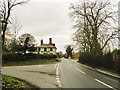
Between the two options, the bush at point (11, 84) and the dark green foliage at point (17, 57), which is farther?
the dark green foliage at point (17, 57)

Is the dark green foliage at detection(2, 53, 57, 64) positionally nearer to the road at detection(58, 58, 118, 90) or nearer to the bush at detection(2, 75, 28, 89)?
the road at detection(58, 58, 118, 90)

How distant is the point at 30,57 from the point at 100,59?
2182 cm

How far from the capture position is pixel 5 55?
25703 mm

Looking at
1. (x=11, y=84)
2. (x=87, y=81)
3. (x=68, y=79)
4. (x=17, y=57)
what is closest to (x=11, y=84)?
(x=11, y=84)

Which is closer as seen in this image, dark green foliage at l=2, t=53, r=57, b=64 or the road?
the road

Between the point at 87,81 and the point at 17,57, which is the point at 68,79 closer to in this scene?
the point at 87,81

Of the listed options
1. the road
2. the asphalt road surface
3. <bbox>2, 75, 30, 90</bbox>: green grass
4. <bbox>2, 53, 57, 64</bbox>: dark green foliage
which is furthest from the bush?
<bbox>2, 53, 57, 64</bbox>: dark green foliage

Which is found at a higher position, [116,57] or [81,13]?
[81,13]

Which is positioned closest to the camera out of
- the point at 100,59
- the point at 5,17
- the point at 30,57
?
the point at 5,17

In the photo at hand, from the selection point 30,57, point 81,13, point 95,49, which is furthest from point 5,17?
point 30,57

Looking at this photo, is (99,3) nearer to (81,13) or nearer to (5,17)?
(81,13)

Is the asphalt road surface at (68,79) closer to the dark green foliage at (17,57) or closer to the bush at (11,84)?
the bush at (11,84)

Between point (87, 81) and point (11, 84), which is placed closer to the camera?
point (11, 84)

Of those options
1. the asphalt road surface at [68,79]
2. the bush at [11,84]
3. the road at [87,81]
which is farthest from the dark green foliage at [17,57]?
the bush at [11,84]
